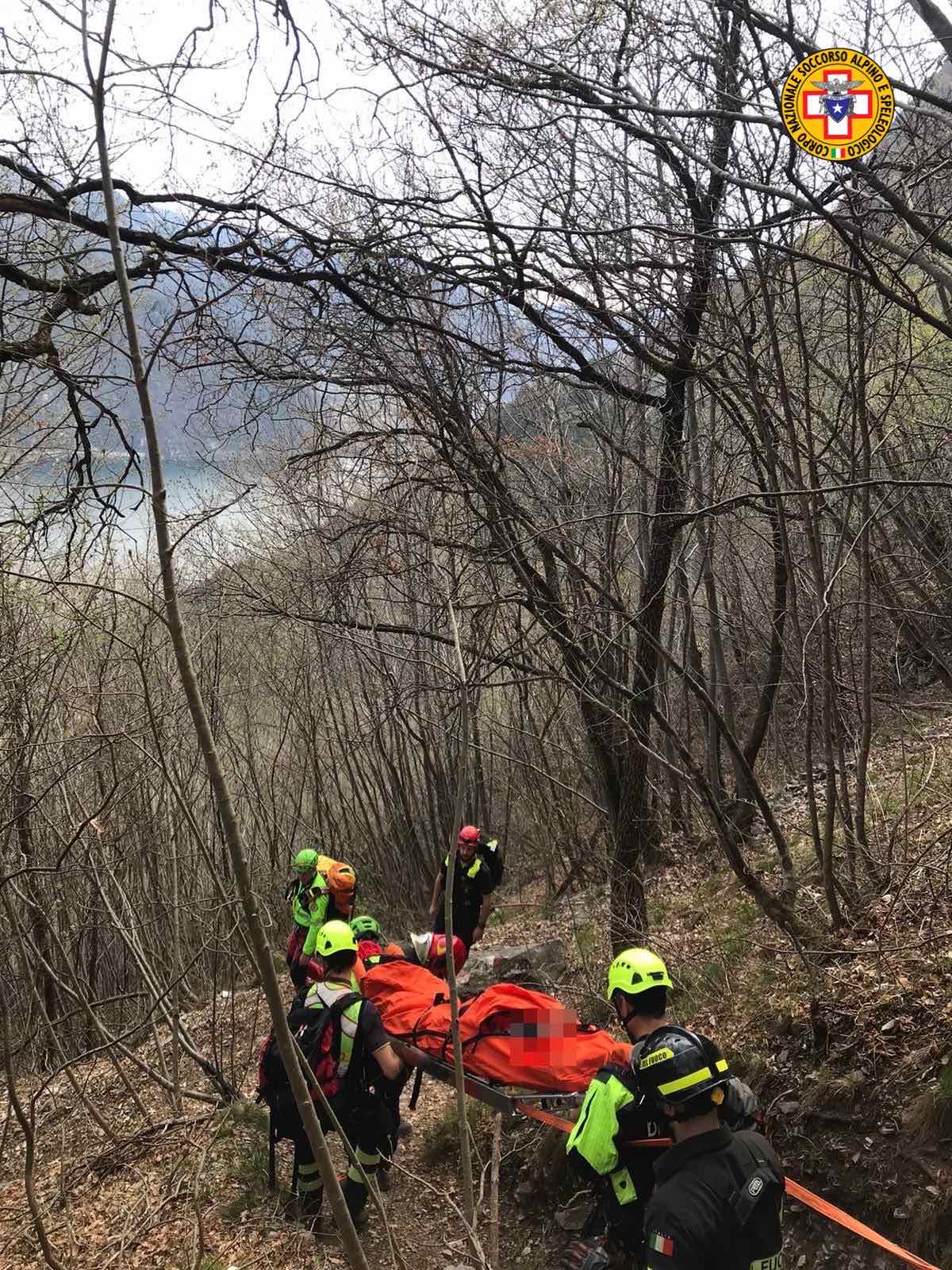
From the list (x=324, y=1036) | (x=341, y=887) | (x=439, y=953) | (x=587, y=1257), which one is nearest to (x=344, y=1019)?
(x=324, y=1036)

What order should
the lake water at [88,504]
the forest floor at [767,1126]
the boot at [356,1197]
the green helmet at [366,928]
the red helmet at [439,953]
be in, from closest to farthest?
the forest floor at [767,1126]
the lake water at [88,504]
the boot at [356,1197]
the green helmet at [366,928]
the red helmet at [439,953]

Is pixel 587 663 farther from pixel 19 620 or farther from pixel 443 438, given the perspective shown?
pixel 19 620

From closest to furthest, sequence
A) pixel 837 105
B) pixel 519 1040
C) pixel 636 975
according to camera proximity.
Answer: pixel 636 975, pixel 837 105, pixel 519 1040

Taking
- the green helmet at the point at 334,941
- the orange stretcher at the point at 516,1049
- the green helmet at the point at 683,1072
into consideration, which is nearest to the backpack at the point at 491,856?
the orange stretcher at the point at 516,1049

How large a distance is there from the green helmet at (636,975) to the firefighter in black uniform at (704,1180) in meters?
0.37

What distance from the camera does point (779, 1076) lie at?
4.48m

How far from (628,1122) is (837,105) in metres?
3.91

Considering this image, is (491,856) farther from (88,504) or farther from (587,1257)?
(587,1257)

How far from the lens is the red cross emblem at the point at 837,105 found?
11.4 feet

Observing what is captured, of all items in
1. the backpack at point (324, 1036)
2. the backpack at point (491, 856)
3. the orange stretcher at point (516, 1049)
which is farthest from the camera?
the backpack at point (491, 856)

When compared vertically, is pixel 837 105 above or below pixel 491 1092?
above

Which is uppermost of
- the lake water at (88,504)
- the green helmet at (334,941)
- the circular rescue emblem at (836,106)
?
the circular rescue emblem at (836,106)

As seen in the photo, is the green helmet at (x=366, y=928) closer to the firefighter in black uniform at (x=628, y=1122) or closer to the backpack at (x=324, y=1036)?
the backpack at (x=324, y=1036)

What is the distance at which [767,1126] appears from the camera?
4324 millimetres
